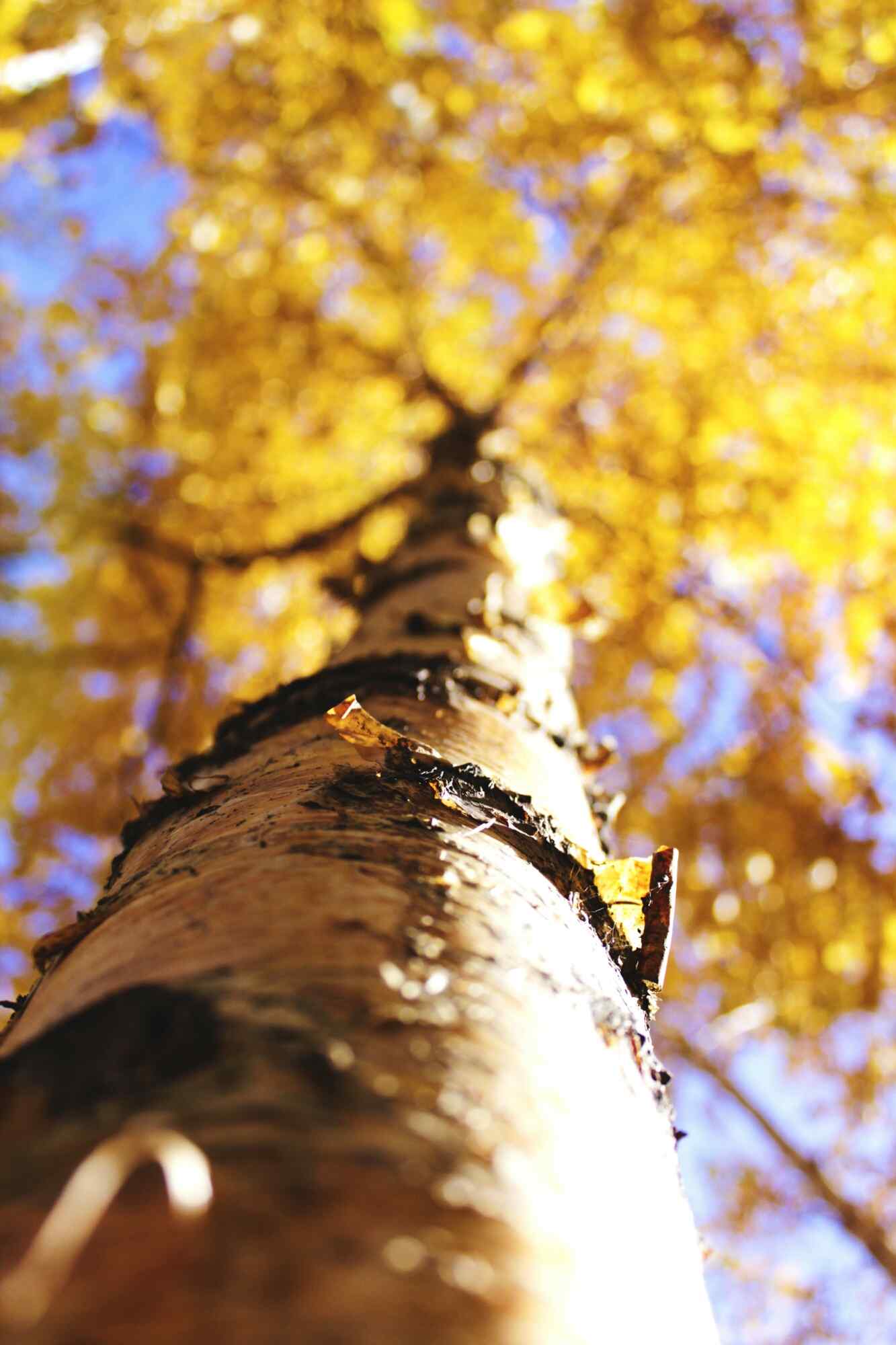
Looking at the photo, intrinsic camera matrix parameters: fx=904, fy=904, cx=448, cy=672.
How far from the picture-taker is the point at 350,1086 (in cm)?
60

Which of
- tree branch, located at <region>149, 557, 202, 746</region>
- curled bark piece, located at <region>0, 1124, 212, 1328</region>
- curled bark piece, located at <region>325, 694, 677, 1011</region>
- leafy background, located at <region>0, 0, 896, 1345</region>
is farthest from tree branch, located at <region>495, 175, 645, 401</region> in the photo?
curled bark piece, located at <region>0, 1124, 212, 1328</region>

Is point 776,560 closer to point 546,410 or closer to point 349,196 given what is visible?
point 546,410

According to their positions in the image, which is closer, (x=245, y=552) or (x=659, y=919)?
(x=659, y=919)

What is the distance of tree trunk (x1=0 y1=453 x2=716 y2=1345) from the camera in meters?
0.48

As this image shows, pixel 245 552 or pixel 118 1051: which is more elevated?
pixel 245 552

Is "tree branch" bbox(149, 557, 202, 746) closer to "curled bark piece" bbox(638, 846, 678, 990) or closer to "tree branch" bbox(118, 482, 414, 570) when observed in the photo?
"tree branch" bbox(118, 482, 414, 570)

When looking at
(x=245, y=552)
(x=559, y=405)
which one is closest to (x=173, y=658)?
(x=245, y=552)

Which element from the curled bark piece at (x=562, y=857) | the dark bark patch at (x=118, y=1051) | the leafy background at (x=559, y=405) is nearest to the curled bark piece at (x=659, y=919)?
the curled bark piece at (x=562, y=857)

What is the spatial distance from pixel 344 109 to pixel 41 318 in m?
2.02

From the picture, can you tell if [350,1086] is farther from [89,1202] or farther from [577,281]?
[577,281]

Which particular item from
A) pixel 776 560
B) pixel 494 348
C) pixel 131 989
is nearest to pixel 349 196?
pixel 494 348

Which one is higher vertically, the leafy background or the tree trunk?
the leafy background

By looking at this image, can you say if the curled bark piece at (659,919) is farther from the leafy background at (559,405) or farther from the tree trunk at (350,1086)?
the leafy background at (559,405)

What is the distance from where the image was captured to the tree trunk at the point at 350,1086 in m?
0.48
